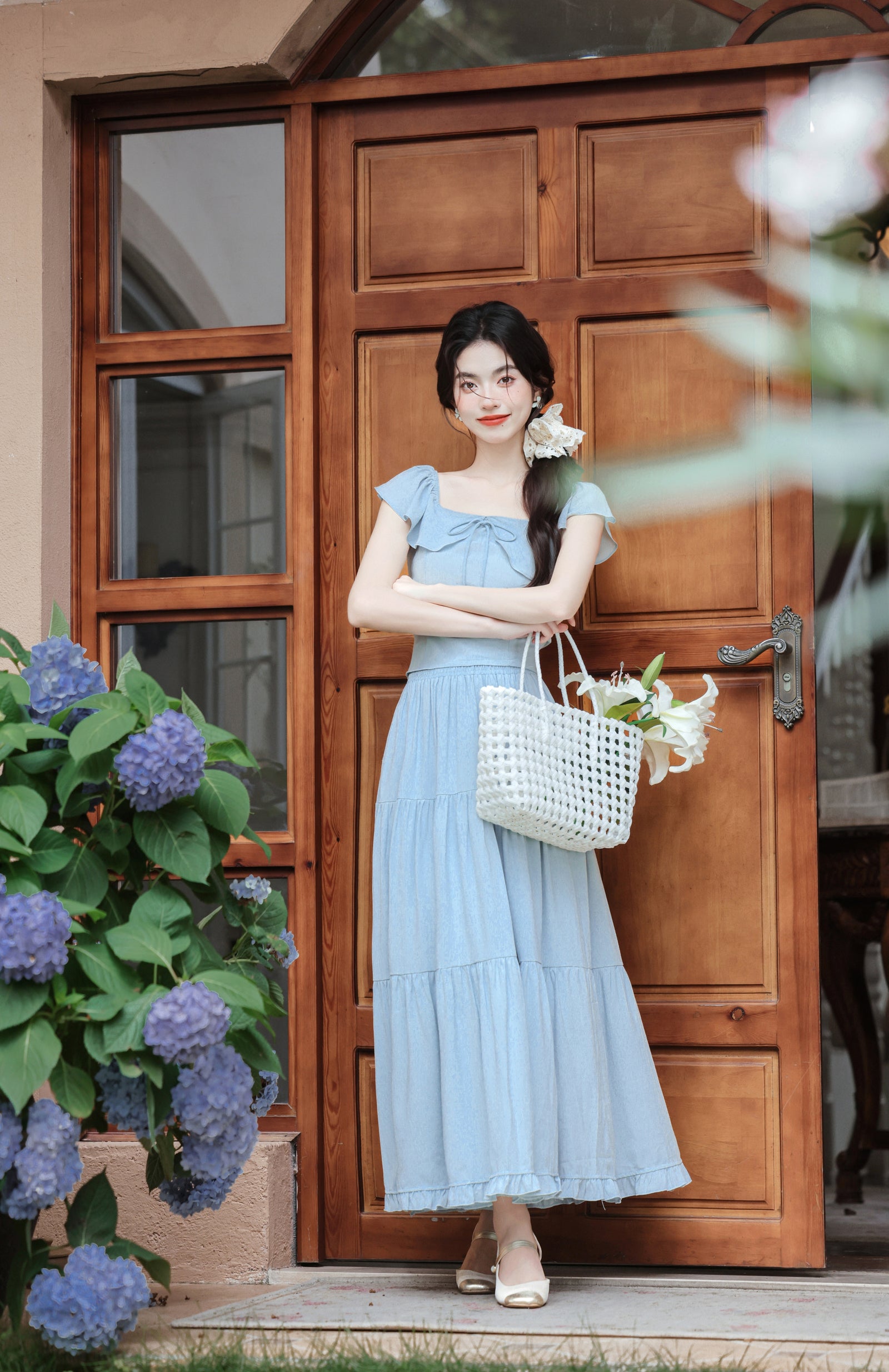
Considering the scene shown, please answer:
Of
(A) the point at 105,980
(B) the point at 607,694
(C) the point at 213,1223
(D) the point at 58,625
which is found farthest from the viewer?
(C) the point at 213,1223

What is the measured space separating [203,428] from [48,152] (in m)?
0.68

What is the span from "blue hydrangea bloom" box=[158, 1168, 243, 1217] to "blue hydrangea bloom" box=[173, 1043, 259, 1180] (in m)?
0.15

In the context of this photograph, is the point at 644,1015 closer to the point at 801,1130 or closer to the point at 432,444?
the point at 801,1130

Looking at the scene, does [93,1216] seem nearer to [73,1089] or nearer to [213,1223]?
[73,1089]

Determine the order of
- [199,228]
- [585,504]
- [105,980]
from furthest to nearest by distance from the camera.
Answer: [199,228], [585,504], [105,980]

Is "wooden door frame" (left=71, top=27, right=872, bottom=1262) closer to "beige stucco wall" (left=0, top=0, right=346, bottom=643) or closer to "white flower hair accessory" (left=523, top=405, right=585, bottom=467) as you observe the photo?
"beige stucco wall" (left=0, top=0, right=346, bottom=643)

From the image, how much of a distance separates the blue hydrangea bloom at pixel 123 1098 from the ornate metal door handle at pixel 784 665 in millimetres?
1474

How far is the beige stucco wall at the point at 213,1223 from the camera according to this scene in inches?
112

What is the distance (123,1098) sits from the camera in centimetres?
204

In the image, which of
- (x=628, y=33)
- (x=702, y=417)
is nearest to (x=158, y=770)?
(x=702, y=417)

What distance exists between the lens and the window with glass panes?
3119 mm

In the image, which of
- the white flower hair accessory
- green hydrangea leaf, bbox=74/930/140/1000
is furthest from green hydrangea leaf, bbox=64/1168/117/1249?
the white flower hair accessory

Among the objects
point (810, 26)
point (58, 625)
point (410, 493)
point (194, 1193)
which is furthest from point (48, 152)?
point (194, 1193)

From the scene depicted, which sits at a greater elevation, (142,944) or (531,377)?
(531,377)
